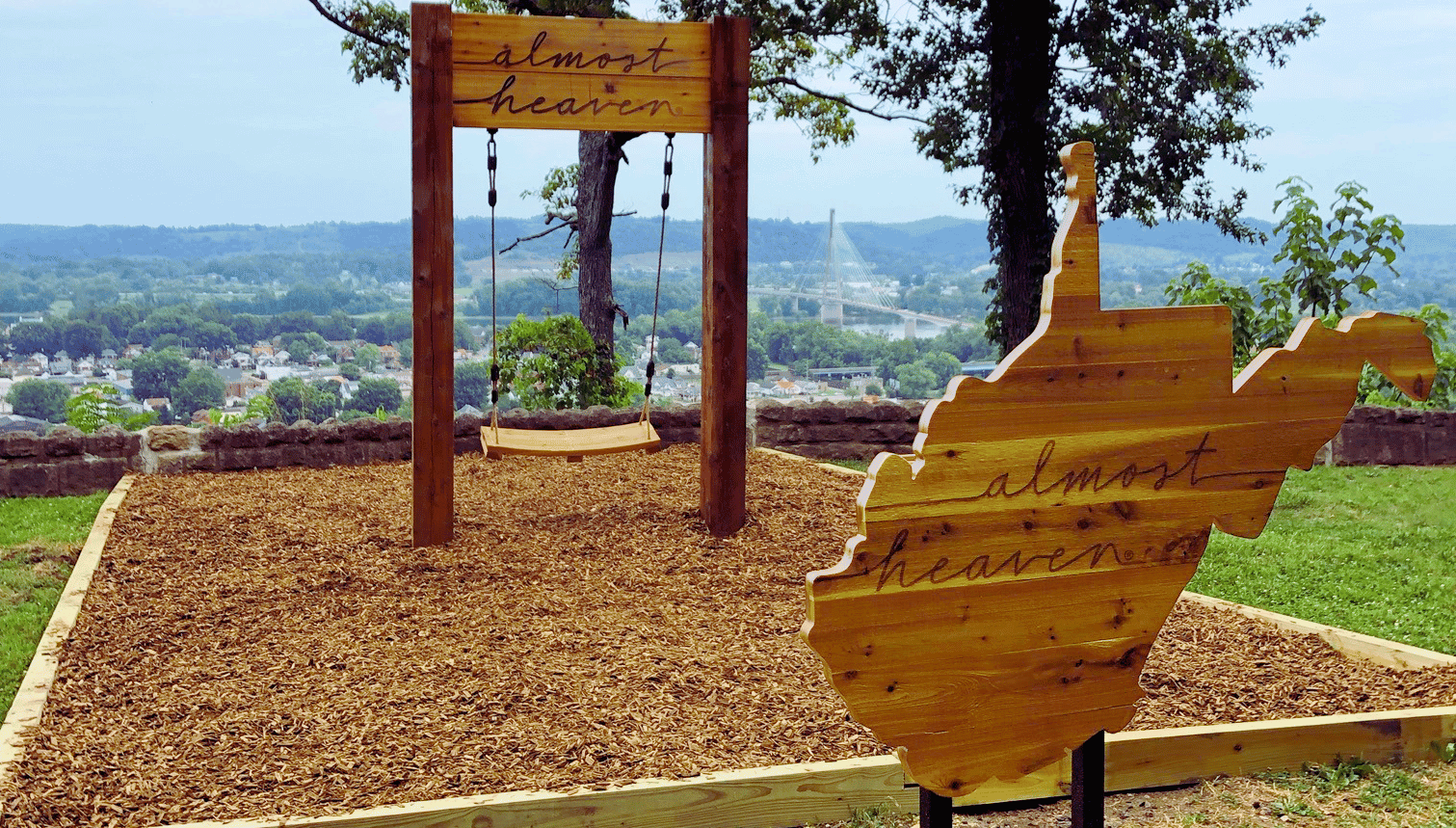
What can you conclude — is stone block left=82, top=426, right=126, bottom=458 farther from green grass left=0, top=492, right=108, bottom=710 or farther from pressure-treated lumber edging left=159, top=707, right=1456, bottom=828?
pressure-treated lumber edging left=159, top=707, right=1456, bottom=828

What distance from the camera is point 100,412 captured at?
28.5ft

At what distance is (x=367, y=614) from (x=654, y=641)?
1.18 meters

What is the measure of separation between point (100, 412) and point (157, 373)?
151 cm

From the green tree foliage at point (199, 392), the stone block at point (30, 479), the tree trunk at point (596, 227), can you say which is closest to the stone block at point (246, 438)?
the stone block at point (30, 479)

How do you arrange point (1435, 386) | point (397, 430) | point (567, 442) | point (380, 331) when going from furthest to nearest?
point (380, 331)
point (1435, 386)
point (397, 430)
point (567, 442)

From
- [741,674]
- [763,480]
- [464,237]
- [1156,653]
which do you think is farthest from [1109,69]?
[741,674]

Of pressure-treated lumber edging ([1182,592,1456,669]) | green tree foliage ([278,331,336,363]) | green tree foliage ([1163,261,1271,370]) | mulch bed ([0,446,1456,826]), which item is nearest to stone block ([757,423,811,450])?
mulch bed ([0,446,1456,826])

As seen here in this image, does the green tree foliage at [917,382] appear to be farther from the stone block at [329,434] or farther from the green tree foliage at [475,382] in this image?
the stone block at [329,434]

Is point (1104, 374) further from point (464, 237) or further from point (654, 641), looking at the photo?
point (464, 237)

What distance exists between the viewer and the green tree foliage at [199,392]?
888 cm

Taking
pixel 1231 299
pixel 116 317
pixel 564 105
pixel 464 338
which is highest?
pixel 564 105

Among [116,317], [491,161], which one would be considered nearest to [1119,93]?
[491,161]

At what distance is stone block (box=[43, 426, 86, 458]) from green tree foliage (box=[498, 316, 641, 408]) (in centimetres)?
305

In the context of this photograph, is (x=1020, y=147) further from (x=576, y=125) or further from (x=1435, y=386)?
(x=576, y=125)
